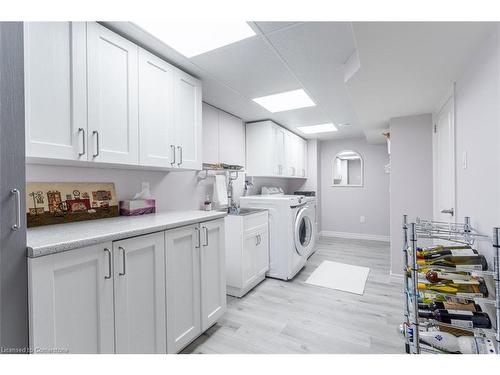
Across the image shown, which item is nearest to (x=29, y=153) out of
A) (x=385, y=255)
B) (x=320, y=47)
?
(x=320, y=47)

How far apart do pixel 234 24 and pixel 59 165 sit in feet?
4.54

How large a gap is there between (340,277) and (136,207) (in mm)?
2523

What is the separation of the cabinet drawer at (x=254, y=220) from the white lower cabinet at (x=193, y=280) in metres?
0.60

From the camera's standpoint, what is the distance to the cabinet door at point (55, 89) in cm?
114

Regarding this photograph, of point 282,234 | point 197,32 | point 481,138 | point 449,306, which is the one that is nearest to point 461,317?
point 449,306

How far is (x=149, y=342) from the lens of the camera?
4.56ft

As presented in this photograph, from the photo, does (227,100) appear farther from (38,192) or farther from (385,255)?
(385,255)

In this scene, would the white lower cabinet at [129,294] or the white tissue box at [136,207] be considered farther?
the white tissue box at [136,207]

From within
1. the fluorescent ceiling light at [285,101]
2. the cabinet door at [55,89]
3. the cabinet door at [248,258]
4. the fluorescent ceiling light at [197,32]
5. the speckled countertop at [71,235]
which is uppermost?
the fluorescent ceiling light at [285,101]

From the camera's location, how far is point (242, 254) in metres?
2.51

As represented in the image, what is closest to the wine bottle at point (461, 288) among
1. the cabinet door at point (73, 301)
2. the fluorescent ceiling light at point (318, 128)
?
the cabinet door at point (73, 301)

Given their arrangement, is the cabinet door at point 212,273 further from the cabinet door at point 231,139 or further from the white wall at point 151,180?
the cabinet door at point 231,139

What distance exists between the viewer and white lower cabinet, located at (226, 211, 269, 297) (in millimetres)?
2512

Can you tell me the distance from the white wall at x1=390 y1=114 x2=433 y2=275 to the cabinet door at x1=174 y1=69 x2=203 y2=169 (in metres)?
2.34
